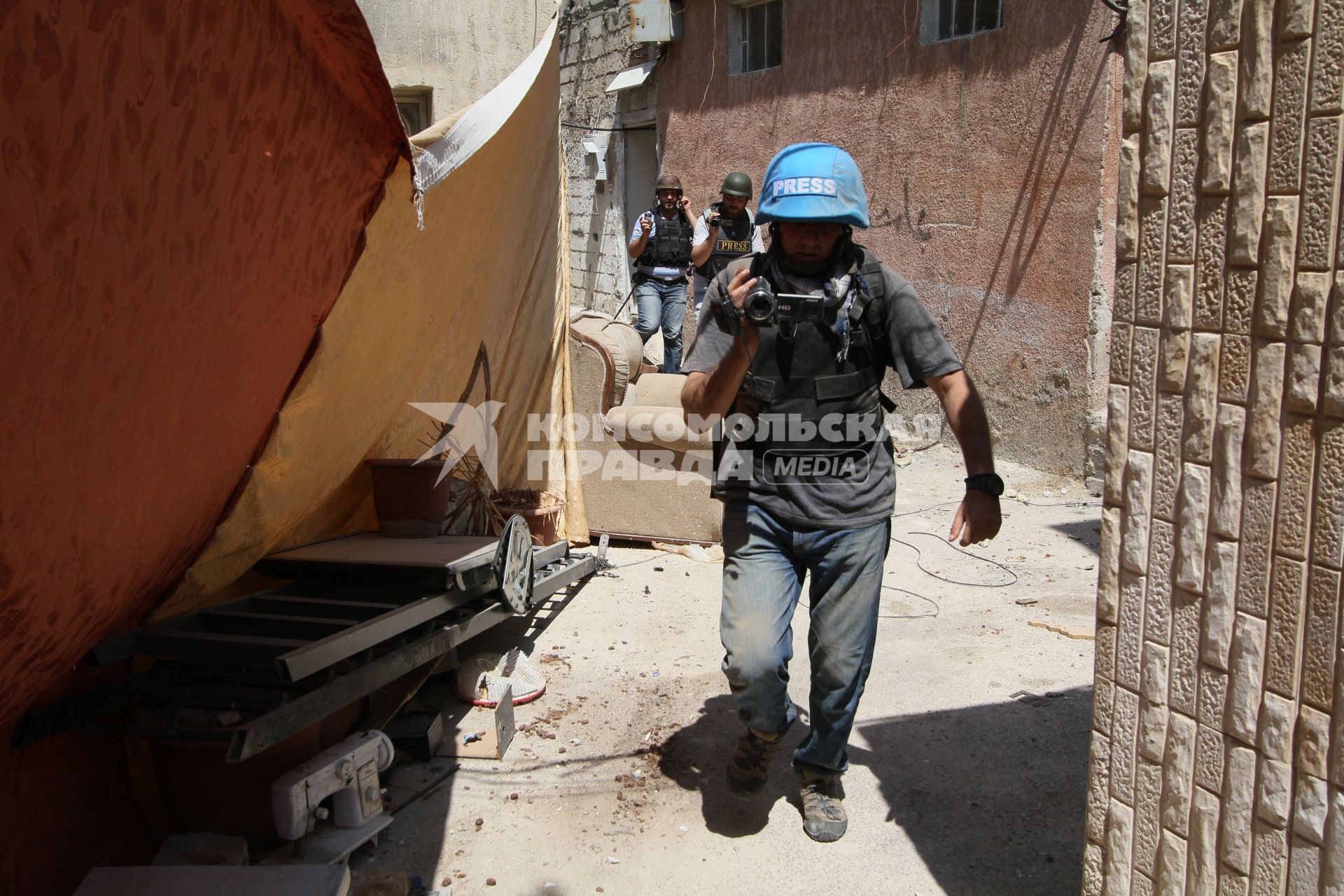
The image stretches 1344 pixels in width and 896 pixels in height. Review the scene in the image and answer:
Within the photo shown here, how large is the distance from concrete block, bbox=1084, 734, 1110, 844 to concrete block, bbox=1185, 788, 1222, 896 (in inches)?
7.7

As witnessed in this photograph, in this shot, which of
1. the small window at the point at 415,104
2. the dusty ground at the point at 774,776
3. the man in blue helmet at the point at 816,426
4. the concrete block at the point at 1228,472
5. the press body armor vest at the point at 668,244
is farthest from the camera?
the press body armor vest at the point at 668,244

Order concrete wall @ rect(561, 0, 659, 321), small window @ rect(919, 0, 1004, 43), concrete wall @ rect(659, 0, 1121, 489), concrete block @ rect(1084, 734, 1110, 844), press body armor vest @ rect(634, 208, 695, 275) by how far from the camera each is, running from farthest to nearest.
A: concrete wall @ rect(561, 0, 659, 321)
press body armor vest @ rect(634, 208, 695, 275)
small window @ rect(919, 0, 1004, 43)
concrete wall @ rect(659, 0, 1121, 489)
concrete block @ rect(1084, 734, 1110, 844)

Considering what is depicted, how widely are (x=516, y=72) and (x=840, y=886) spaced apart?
3080mm

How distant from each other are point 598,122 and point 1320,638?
1111 cm

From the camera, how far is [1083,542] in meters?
5.51

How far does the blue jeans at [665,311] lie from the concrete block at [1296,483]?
5.95 metres

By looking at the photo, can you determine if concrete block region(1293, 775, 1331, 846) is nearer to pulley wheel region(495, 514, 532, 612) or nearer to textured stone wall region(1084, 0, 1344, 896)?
textured stone wall region(1084, 0, 1344, 896)

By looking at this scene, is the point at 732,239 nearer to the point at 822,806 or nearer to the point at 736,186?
the point at 736,186

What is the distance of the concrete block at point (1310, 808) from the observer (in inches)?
66.3

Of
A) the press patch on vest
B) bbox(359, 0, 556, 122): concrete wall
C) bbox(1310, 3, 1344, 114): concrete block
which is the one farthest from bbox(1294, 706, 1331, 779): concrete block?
bbox(359, 0, 556, 122): concrete wall

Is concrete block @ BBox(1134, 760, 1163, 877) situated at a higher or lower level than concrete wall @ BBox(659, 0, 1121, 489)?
lower

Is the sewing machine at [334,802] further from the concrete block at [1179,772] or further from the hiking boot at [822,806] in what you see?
the concrete block at [1179,772]

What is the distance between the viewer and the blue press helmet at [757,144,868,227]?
2598 mm

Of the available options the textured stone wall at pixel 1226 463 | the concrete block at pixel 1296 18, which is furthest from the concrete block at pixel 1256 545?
the concrete block at pixel 1296 18
